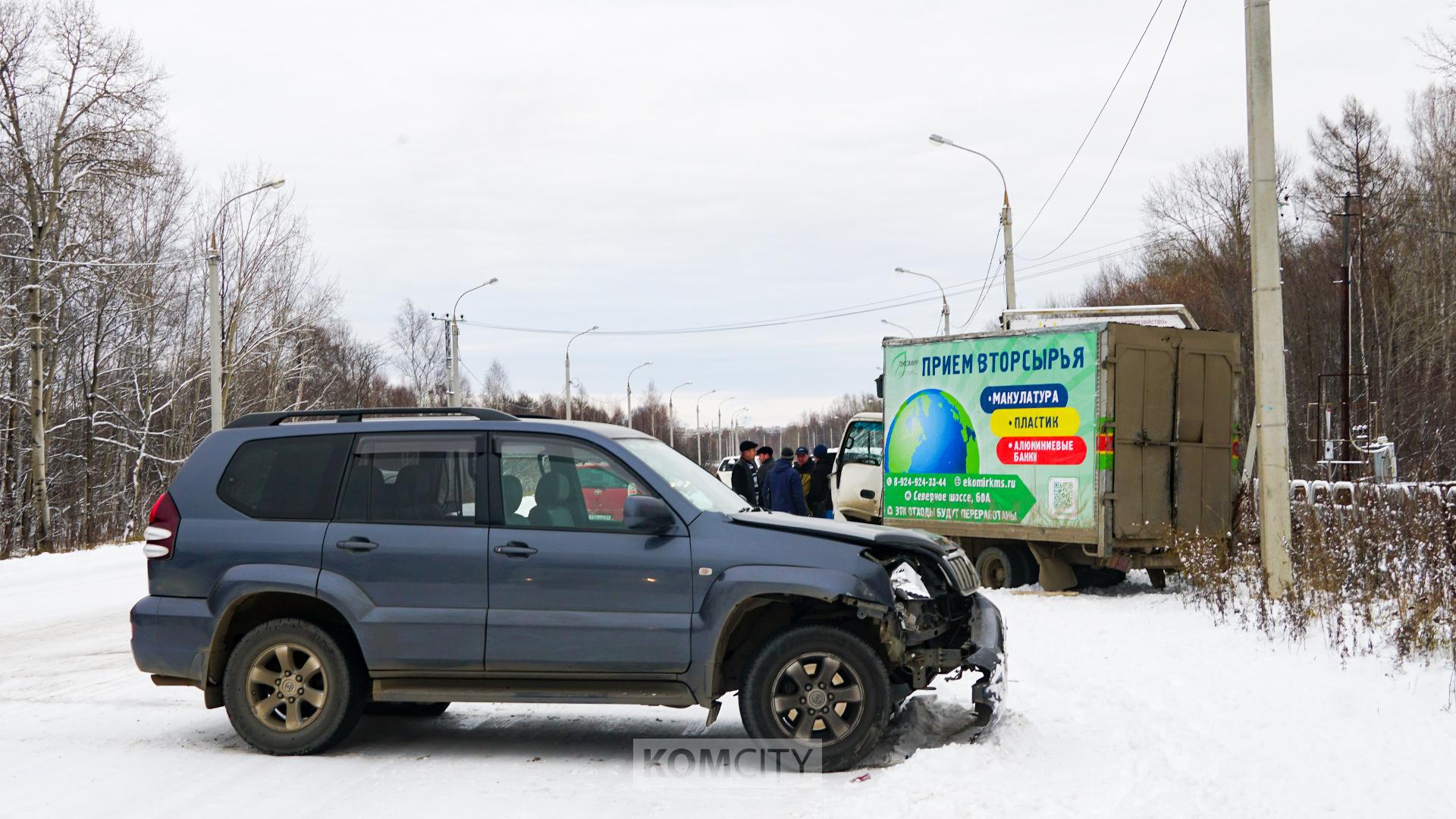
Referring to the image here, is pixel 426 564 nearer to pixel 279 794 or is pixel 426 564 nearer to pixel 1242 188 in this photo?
pixel 279 794

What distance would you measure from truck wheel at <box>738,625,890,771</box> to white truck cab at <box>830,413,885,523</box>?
468 inches

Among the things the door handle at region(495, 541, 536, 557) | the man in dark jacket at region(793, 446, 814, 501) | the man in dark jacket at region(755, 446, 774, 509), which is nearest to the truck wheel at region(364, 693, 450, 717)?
the door handle at region(495, 541, 536, 557)

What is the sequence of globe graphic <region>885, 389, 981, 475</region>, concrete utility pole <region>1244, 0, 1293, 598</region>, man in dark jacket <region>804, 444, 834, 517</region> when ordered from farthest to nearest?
1. man in dark jacket <region>804, 444, 834, 517</region>
2. globe graphic <region>885, 389, 981, 475</region>
3. concrete utility pole <region>1244, 0, 1293, 598</region>

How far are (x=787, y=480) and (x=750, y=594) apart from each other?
9862 millimetres

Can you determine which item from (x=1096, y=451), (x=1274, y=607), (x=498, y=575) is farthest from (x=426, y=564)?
(x=1096, y=451)

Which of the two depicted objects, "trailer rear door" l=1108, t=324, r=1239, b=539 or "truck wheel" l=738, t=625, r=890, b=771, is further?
"trailer rear door" l=1108, t=324, r=1239, b=539

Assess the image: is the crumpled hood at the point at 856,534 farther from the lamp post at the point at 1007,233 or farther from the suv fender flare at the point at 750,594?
the lamp post at the point at 1007,233

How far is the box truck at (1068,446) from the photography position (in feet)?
42.7

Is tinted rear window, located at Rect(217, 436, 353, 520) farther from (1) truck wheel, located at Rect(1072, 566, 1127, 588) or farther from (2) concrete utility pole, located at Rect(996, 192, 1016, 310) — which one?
(2) concrete utility pole, located at Rect(996, 192, 1016, 310)

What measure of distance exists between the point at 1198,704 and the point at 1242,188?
54734 mm

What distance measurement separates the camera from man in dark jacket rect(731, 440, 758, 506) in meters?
17.7

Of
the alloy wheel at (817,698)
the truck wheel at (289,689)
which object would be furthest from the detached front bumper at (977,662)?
the truck wheel at (289,689)

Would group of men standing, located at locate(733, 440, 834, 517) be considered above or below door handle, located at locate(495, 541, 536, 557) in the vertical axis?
above

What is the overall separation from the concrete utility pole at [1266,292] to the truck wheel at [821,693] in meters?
6.59
